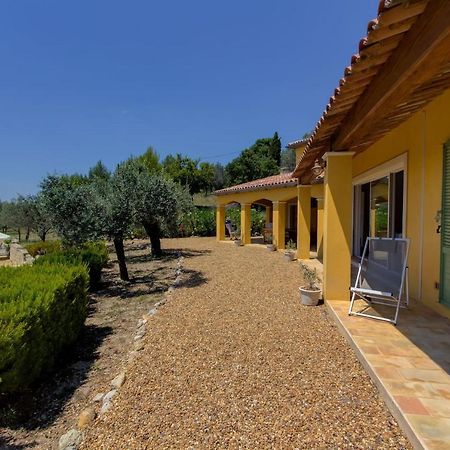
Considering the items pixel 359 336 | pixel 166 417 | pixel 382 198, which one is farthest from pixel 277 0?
pixel 166 417

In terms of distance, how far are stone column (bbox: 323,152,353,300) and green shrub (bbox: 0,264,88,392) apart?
4.53m

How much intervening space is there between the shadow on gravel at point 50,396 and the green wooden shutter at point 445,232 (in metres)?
5.50

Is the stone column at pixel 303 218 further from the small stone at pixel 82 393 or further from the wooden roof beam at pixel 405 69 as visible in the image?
the small stone at pixel 82 393

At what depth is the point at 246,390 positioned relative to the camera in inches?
133

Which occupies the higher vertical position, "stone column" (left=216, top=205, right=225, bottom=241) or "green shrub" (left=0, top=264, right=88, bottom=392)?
"stone column" (left=216, top=205, right=225, bottom=241)

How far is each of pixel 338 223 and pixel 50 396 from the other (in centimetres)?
515

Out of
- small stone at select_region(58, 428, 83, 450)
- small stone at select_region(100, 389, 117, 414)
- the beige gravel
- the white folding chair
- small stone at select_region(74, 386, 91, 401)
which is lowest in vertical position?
small stone at select_region(74, 386, 91, 401)

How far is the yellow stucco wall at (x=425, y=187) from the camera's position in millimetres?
5215

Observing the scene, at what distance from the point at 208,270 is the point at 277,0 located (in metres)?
8.07

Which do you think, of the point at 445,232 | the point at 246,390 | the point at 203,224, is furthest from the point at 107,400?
the point at 203,224

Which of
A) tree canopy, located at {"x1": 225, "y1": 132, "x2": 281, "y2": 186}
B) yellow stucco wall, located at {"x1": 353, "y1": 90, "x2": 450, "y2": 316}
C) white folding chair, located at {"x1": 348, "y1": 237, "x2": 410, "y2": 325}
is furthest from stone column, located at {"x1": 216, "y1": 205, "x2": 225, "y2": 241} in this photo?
tree canopy, located at {"x1": 225, "y1": 132, "x2": 281, "y2": 186}

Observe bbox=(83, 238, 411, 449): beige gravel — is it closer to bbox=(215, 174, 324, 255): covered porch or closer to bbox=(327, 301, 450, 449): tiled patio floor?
bbox=(327, 301, 450, 449): tiled patio floor

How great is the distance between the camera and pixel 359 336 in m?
4.30

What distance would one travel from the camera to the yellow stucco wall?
5.21 meters
